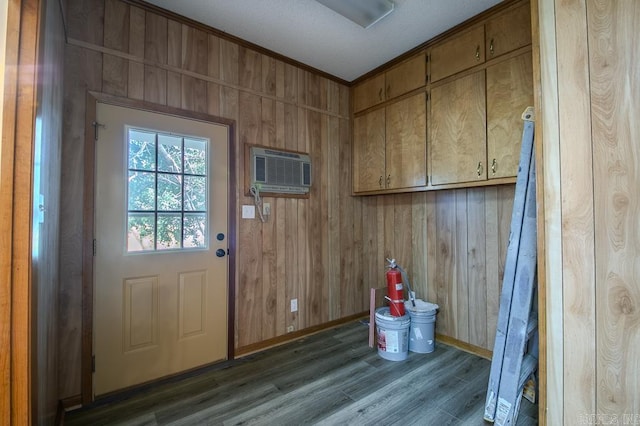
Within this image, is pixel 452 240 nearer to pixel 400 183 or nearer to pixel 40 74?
pixel 400 183

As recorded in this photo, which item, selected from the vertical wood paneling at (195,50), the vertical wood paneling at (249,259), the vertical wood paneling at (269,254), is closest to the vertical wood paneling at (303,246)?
the vertical wood paneling at (269,254)

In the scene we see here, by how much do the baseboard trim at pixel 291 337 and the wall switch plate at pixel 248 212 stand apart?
46.3 inches

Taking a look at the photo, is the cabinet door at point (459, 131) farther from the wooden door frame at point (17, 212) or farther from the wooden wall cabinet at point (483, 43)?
the wooden door frame at point (17, 212)

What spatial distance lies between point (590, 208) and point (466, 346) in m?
1.89

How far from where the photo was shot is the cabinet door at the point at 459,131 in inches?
89.6

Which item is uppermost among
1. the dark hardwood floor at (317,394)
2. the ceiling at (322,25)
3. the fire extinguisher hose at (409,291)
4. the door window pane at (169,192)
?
the ceiling at (322,25)

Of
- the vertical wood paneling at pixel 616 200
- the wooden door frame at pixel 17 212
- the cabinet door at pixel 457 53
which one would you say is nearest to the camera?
the wooden door frame at pixel 17 212

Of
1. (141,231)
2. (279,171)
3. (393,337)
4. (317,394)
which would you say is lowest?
(317,394)

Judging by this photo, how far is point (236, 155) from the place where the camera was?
2.50 metres

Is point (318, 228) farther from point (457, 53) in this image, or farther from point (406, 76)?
point (457, 53)

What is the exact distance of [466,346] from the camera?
2604 mm

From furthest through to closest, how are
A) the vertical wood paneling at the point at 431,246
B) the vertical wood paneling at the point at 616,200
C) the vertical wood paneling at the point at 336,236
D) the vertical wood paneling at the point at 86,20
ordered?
the vertical wood paneling at the point at 336,236, the vertical wood paneling at the point at 431,246, the vertical wood paneling at the point at 86,20, the vertical wood paneling at the point at 616,200

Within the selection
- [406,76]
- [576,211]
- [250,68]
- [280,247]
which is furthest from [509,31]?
Result: [280,247]

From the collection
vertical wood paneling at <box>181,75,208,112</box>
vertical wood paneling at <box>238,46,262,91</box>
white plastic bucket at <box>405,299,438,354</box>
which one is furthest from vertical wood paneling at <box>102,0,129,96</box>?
white plastic bucket at <box>405,299,438,354</box>
